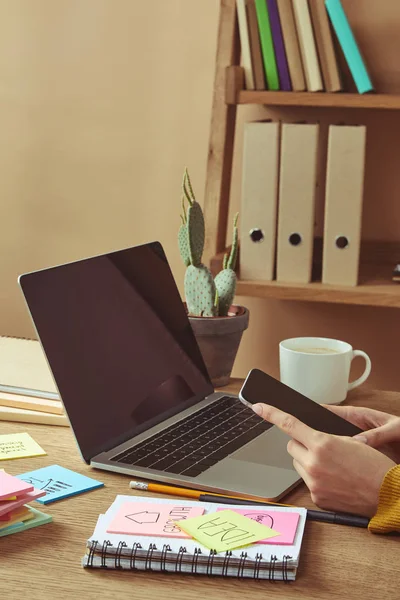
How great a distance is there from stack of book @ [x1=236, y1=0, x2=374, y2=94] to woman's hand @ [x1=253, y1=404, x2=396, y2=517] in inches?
44.3

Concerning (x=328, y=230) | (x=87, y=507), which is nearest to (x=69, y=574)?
(x=87, y=507)

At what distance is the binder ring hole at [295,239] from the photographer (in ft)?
6.46

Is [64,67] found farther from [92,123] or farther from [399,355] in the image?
[399,355]

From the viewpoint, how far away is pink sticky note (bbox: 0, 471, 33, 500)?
0.91 meters

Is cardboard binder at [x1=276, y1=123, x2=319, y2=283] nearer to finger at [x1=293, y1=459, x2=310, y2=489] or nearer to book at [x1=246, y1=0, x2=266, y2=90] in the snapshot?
book at [x1=246, y1=0, x2=266, y2=90]

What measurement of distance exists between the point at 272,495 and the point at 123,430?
258 millimetres

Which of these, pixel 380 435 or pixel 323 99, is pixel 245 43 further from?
pixel 380 435

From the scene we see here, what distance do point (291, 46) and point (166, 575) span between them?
1401 mm

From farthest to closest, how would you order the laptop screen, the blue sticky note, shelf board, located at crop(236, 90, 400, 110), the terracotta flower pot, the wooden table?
shelf board, located at crop(236, 90, 400, 110) → the terracotta flower pot → the laptop screen → the blue sticky note → the wooden table

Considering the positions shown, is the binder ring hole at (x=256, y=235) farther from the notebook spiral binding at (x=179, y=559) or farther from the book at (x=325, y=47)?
the notebook spiral binding at (x=179, y=559)

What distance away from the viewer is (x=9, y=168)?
2.43m

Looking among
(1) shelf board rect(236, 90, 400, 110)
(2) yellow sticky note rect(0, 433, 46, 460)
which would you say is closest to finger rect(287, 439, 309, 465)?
(2) yellow sticky note rect(0, 433, 46, 460)

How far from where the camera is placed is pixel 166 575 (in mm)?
837

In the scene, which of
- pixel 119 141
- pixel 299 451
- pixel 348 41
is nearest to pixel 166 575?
pixel 299 451
